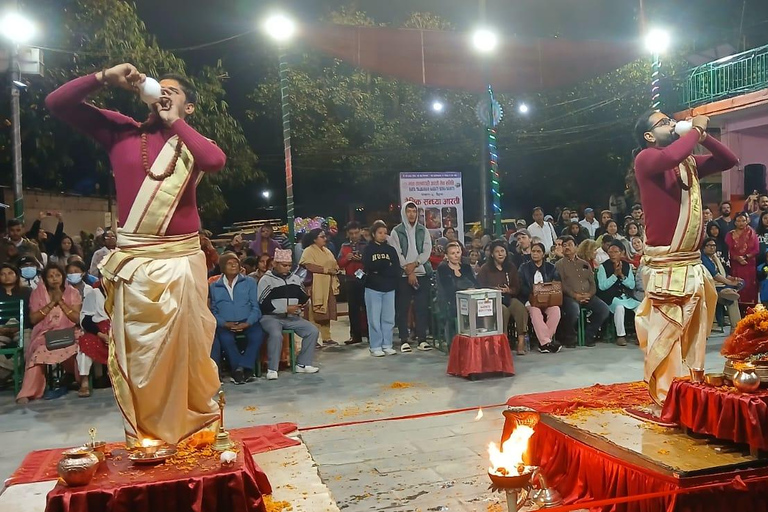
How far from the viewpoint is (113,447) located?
11.3 feet

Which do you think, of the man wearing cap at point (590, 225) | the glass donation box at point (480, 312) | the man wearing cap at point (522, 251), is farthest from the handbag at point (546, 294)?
the man wearing cap at point (590, 225)

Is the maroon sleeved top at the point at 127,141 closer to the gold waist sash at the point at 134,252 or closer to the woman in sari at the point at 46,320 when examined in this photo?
the gold waist sash at the point at 134,252

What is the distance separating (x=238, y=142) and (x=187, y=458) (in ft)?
41.4

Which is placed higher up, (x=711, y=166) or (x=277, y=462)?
(x=711, y=166)

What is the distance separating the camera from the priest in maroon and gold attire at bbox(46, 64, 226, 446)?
9.89ft

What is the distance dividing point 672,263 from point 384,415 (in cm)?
246

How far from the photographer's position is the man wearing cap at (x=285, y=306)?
278 inches

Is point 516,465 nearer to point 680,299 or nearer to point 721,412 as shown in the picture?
point 721,412

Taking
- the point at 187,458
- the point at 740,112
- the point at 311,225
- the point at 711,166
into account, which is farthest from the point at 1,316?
the point at 740,112

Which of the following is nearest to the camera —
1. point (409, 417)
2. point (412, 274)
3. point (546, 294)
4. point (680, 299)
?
point (680, 299)

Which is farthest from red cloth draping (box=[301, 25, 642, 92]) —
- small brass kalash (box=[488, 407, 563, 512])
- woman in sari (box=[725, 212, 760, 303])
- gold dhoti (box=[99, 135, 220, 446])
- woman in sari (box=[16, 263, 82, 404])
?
small brass kalash (box=[488, 407, 563, 512])

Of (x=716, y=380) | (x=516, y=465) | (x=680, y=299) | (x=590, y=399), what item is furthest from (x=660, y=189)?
(x=516, y=465)

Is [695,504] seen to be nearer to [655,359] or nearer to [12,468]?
[655,359]

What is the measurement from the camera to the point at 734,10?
14.7 meters
